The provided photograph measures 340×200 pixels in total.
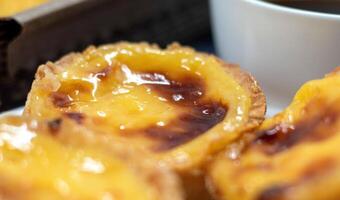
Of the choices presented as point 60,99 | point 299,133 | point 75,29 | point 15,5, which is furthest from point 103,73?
point 15,5

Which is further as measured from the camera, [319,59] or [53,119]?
[319,59]

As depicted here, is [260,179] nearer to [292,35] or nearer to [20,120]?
[20,120]

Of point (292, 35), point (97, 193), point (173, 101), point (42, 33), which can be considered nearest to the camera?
point (97, 193)

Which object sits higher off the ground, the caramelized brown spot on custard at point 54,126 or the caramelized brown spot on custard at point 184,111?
the caramelized brown spot on custard at point 54,126

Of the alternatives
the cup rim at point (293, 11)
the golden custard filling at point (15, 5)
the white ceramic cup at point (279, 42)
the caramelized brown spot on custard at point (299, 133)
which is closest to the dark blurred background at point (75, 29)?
the golden custard filling at point (15, 5)

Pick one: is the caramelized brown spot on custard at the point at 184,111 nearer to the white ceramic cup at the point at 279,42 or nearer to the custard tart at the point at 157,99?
the custard tart at the point at 157,99

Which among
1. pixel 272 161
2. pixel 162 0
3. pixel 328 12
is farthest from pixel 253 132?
pixel 162 0

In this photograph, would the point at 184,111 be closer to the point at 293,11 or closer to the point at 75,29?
the point at 293,11
